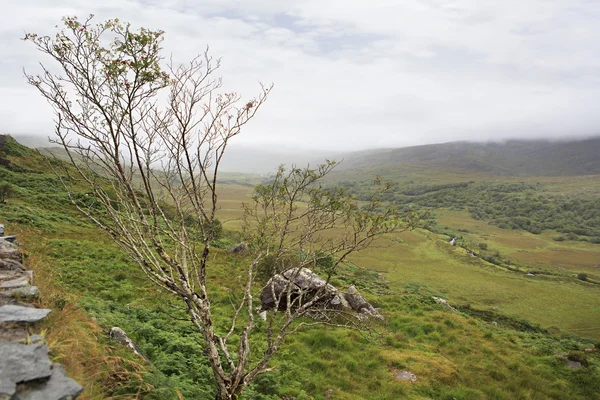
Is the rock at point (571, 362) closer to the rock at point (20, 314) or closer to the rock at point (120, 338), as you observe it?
the rock at point (120, 338)

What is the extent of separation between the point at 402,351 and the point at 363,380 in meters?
3.58

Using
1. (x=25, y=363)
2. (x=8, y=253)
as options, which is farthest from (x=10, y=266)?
(x=25, y=363)

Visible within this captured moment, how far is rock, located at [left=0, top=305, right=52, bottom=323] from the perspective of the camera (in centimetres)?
505

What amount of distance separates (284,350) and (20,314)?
1035 cm

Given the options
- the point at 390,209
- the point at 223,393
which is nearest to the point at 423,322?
the point at 390,209

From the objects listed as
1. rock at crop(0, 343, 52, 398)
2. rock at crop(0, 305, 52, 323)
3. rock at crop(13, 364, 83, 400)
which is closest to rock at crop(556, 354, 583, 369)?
rock at crop(13, 364, 83, 400)

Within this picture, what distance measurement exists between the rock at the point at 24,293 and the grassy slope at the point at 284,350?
28 centimetres

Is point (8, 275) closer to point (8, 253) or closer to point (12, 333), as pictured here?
point (8, 253)

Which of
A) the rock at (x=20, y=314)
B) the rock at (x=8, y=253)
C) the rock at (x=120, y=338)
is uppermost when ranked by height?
the rock at (x=8, y=253)

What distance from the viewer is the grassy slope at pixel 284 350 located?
20.7 ft

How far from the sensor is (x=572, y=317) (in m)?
39.4

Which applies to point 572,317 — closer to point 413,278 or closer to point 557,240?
point 413,278

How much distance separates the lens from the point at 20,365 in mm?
4074

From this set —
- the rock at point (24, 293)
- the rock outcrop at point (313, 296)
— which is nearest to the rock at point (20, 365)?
the rock at point (24, 293)
